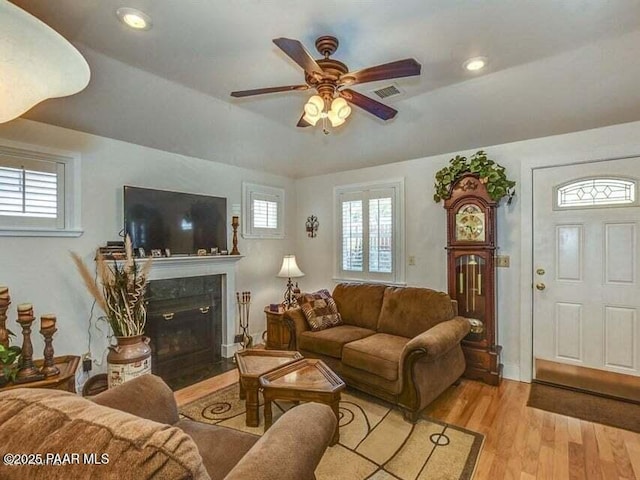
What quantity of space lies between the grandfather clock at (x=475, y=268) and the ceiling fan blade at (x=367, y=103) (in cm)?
170

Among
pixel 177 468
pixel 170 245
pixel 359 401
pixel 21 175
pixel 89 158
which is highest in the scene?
pixel 89 158

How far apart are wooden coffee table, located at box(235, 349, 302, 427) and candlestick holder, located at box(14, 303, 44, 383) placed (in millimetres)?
1333

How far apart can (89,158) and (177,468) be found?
3229mm

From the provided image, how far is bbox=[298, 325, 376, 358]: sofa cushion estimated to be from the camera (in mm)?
3096

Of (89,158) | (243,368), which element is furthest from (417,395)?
(89,158)

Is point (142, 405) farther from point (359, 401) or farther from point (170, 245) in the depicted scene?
point (170, 245)

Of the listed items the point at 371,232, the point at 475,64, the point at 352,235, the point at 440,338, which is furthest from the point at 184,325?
the point at 475,64

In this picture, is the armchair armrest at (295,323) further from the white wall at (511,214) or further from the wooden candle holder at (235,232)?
the white wall at (511,214)

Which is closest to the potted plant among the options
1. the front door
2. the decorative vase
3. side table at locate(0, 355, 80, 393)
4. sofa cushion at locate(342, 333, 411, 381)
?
the decorative vase

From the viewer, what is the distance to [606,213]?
2.98 metres

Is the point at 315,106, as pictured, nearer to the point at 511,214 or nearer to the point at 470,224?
the point at 470,224

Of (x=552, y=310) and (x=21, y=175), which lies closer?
(x=21, y=175)

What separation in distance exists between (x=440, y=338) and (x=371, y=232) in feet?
6.74

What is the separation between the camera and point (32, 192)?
273 cm
